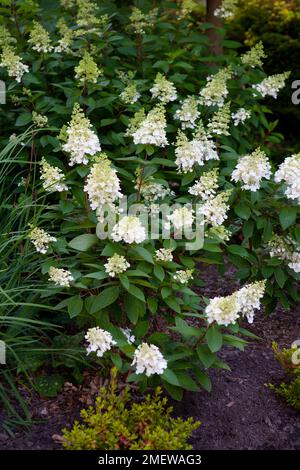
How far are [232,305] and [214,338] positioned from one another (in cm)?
23

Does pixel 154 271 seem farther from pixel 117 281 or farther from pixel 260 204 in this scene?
pixel 260 204

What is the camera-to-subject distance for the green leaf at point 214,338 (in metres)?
3.05

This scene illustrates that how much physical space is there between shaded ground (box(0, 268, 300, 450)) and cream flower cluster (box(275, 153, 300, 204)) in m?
0.96

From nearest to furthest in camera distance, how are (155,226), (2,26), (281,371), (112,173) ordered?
(112,173) < (155,226) < (281,371) < (2,26)

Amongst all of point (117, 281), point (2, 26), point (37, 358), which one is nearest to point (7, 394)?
point (37, 358)

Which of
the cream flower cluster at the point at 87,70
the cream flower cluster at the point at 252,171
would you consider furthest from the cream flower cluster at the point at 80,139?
the cream flower cluster at the point at 252,171

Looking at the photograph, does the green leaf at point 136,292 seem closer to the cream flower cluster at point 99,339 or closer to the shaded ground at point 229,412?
the cream flower cluster at point 99,339

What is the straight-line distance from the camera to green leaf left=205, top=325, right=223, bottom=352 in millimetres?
3053

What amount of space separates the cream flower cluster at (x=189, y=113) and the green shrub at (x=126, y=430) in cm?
168

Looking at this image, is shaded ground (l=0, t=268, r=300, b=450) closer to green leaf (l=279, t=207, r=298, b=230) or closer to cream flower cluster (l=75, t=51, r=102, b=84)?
green leaf (l=279, t=207, r=298, b=230)

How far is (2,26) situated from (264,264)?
7.51 feet

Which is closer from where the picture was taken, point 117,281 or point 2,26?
point 117,281

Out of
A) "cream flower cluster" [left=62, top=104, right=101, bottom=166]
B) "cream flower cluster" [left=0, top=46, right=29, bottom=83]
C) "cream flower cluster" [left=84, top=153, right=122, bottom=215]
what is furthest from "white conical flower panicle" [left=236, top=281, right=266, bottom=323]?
"cream flower cluster" [left=0, top=46, right=29, bottom=83]

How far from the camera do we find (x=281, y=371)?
3785 mm
